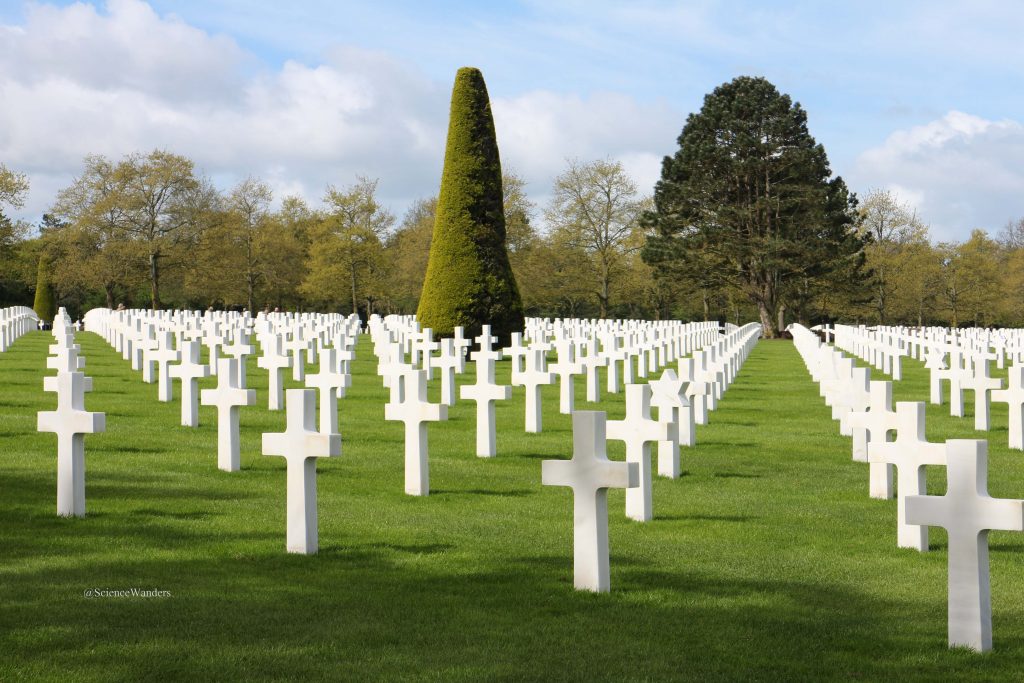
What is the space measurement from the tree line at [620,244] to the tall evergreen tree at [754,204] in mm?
87

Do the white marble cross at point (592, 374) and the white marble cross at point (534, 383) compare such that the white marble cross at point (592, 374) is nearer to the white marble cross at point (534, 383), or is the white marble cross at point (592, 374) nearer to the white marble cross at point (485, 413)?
the white marble cross at point (534, 383)

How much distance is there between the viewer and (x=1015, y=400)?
1238 centimetres

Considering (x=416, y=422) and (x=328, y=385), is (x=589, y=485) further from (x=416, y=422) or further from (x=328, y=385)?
(x=328, y=385)

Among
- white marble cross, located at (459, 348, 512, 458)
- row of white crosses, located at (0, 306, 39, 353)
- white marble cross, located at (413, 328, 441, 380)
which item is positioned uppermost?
row of white crosses, located at (0, 306, 39, 353)

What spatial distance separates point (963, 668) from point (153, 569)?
3.96 metres

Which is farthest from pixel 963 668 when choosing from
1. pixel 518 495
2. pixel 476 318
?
pixel 476 318

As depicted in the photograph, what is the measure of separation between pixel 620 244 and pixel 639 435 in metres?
58.0

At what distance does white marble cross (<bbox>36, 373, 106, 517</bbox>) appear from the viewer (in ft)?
25.4

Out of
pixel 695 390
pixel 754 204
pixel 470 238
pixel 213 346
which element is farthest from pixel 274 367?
pixel 754 204

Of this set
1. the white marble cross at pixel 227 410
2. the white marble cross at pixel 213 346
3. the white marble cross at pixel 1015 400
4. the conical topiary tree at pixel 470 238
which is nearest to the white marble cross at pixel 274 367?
the white marble cross at pixel 213 346

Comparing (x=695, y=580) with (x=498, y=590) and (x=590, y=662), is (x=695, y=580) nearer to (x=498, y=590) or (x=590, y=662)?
(x=498, y=590)

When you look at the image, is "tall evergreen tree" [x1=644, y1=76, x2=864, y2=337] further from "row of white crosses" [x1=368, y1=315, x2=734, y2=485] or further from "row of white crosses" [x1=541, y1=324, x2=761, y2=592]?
"row of white crosses" [x1=541, y1=324, x2=761, y2=592]

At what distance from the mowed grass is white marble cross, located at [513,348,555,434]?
83.8 inches

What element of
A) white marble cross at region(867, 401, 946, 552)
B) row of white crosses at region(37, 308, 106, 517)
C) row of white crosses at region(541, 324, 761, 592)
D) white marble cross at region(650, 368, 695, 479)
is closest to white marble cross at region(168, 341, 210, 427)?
row of white crosses at region(37, 308, 106, 517)
